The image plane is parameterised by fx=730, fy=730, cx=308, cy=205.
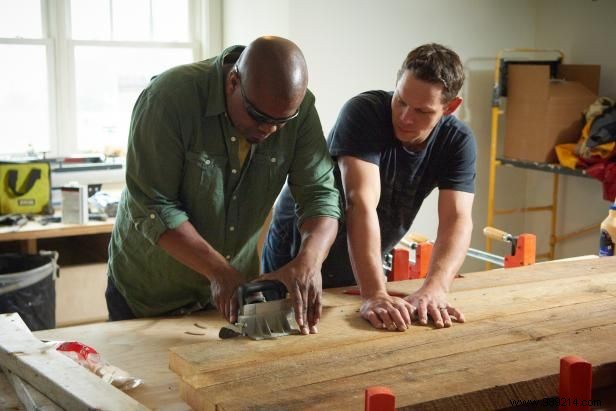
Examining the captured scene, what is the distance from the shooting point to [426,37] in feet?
14.2

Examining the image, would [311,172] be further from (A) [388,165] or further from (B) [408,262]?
(B) [408,262]

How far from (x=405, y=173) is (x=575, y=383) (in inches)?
39.3

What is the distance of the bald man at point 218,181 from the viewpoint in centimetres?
153

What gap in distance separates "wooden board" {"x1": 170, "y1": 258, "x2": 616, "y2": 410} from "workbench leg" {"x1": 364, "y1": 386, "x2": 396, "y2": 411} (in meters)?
0.12

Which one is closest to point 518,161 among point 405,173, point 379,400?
point 405,173

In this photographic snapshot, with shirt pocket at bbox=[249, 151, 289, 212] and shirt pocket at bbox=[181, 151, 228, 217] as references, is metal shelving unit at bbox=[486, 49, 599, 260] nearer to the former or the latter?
shirt pocket at bbox=[249, 151, 289, 212]

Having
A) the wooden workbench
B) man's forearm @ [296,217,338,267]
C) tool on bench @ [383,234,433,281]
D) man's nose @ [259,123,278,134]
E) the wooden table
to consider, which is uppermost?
man's nose @ [259,123,278,134]

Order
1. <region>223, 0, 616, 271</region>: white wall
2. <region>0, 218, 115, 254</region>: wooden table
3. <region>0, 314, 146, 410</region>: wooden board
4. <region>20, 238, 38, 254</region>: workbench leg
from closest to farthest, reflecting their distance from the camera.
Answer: <region>0, 314, 146, 410</region>: wooden board < <region>0, 218, 115, 254</region>: wooden table < <region>20, 238, 38, 254</region>: workbench leg < <region>223, 0, 616, 271</region>: white wall

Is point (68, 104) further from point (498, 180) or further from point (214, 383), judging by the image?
point (214, 383)

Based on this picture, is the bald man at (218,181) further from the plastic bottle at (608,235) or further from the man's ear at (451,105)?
the plastic bottle at (608,235)

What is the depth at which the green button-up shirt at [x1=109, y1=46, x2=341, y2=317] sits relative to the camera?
Answer: 5.31 ft

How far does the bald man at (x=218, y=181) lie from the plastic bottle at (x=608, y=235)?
3.48ft

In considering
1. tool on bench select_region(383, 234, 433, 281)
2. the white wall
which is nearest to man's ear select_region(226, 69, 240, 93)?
tool on bench select_region(383, 234, 433, 281)

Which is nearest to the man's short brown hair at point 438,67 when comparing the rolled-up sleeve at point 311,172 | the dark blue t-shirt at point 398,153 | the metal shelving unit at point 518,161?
the dark blue t-shirt at point 398,153
